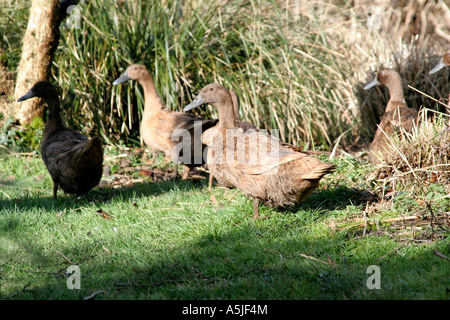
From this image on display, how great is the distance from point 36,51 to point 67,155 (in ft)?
7.48

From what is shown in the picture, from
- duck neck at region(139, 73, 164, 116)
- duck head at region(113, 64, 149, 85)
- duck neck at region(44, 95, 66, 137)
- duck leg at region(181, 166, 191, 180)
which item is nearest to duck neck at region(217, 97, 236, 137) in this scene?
duck leg at region(181, 166, 191, 180)

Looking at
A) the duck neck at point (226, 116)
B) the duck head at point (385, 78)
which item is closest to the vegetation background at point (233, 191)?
the duck head at point (385, 78)

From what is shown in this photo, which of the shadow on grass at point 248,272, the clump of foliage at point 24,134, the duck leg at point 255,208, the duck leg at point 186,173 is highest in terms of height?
the clump of foliage at point 24,134

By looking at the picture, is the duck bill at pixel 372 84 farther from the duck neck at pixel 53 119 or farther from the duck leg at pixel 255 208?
the duck neck at pixel 53 119

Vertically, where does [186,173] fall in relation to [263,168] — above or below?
below

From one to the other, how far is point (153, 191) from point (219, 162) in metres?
1.52

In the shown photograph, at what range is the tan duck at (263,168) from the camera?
4129 millimetres

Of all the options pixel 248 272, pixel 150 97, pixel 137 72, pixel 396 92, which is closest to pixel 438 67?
pixel 396 92

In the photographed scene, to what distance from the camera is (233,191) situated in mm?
5535

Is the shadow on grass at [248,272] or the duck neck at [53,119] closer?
the shadow on grass at [248,272]

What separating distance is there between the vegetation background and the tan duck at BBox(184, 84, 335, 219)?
1.00 feet

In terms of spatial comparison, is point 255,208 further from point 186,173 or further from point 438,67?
point 438,67

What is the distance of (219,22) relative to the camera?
7.95 m
